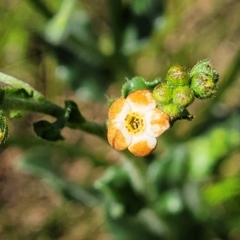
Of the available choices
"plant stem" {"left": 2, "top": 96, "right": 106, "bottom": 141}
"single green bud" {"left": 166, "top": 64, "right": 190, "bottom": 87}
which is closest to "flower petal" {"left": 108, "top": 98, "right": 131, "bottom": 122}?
"single green bud" {"left": 166, "top": 64, "right": 190, "bottom": 87}

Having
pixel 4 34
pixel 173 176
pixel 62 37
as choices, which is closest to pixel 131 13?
pixel 62 37

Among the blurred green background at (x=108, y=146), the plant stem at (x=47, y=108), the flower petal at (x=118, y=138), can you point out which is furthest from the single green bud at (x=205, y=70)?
the blurred green background at (x=108, y=146)

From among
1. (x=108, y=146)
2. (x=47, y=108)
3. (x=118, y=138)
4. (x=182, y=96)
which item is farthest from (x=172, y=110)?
(x=108, y=146)

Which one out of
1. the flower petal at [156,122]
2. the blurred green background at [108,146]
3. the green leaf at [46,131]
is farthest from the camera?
the blurred green background at [108,146]

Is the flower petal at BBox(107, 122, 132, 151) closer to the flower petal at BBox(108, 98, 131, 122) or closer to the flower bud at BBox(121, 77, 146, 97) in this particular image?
the flower petal at BBox(108, 98, 131, 122)

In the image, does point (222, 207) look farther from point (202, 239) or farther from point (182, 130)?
point (182, 130)

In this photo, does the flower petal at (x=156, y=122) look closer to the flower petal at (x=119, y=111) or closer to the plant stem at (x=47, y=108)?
the flower petal at (x=119, y=111)
